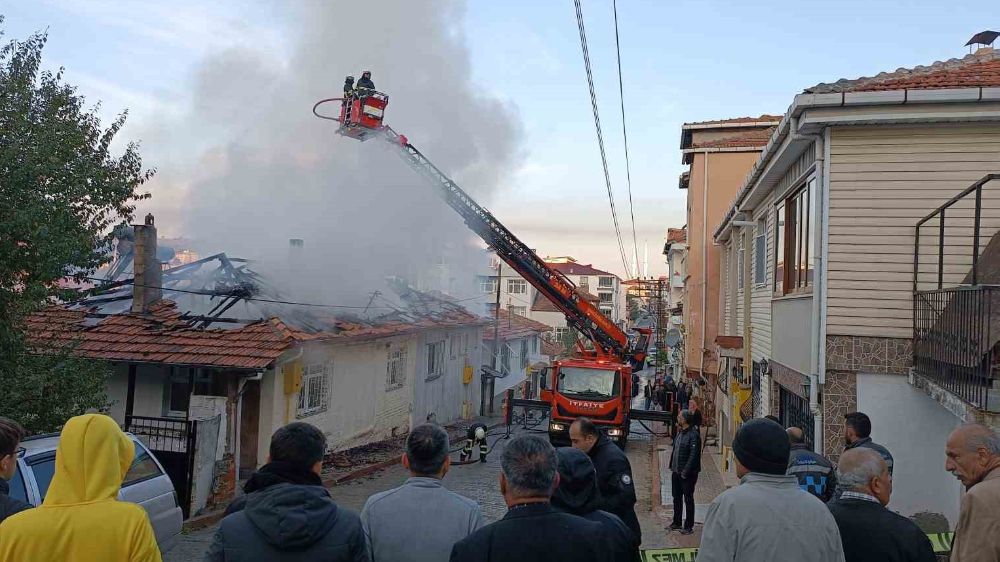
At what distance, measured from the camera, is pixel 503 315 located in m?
39.3

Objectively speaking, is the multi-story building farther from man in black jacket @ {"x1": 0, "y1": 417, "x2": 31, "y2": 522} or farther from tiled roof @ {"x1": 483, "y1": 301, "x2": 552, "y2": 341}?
man in black jacket @ {"x1": 0, "y1": 417, "x2": 31, "y2": 522}

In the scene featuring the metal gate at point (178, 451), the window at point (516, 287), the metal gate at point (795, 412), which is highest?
the window at point (516, 287)

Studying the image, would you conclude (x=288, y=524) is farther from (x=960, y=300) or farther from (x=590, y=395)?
(x=590, y=395)

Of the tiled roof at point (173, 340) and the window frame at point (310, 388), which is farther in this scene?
the window frame at point (310, 388)

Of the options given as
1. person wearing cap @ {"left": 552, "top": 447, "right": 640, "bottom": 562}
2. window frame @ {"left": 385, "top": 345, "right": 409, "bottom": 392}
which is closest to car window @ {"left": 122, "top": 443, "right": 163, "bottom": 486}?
person wearing cap @ {"left": 552, "top": 447, "right": 640, "bottom": 562}

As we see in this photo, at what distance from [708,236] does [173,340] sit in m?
16.0

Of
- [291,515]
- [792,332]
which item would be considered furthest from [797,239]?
[291,515]

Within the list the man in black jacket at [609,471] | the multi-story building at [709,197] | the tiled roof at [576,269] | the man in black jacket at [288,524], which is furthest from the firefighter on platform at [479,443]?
the tiled roof at [576,269]

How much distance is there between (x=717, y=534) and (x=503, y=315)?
36008 millimetres

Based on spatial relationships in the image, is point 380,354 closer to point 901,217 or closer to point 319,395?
point 319,395

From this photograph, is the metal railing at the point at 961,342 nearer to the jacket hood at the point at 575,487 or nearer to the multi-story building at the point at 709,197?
the jacket hood at the point at 575,487

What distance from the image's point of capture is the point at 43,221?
8.30m

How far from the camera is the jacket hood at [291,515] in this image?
3059 mm

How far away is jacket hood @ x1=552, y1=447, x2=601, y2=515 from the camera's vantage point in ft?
12.3
